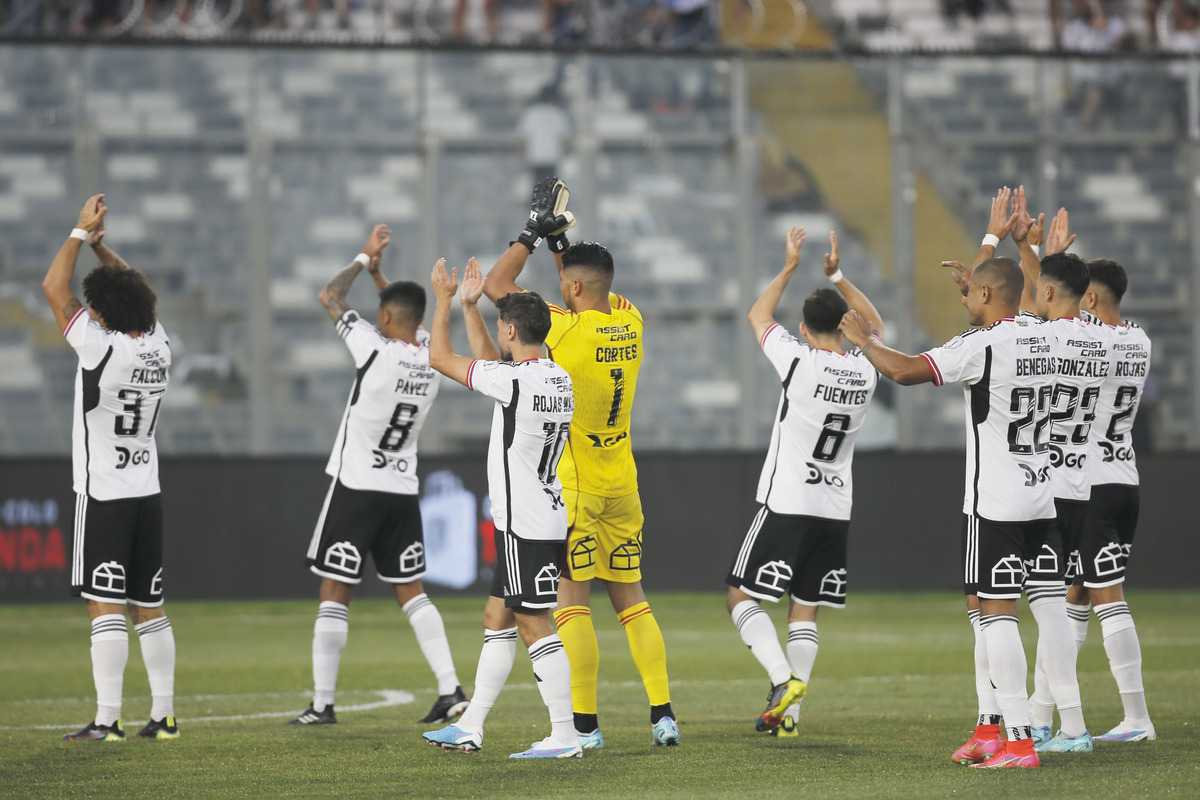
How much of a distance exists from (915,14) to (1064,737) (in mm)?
15242

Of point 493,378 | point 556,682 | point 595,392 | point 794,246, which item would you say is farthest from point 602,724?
point 794,246

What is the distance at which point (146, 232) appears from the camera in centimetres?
1764

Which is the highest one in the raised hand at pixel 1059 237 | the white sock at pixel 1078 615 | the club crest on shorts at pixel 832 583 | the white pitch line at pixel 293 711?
the raised hand at pixel 1059 237

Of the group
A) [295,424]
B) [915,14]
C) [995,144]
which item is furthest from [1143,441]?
[295,424]

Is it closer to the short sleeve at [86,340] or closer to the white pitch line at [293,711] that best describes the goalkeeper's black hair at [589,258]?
the short sleeve at [86,340]

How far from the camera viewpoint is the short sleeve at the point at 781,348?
7.57 m

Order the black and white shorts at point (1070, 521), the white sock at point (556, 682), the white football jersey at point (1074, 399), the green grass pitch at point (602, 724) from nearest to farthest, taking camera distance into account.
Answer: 1. the green grass pitch at point (602, 724)
2. the white sock at point (556, 682)
3. the white football jersey at point (1074, 399)
4. the black and white shorts at point (1070, 521)

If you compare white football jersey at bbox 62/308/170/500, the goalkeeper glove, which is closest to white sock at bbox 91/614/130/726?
white football jersey at bbox 62/308/170/500

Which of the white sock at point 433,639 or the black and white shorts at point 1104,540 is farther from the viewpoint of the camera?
the white sock at point 433,639

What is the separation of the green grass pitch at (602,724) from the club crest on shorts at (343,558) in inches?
33.8

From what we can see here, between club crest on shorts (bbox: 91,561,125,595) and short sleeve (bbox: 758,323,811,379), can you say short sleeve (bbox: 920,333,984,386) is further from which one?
club crest on shorts (bbox: 91,561,125,595)

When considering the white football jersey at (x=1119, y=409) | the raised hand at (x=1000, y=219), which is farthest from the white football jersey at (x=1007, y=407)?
the white football jersey at (x=1119, y=409)

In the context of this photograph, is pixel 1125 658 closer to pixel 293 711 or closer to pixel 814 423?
pixel 814 423

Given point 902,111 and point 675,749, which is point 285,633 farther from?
point 902,111
